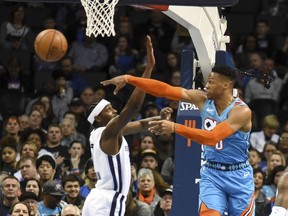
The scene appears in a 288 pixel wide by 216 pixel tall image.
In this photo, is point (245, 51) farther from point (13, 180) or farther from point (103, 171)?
point (103, 171)

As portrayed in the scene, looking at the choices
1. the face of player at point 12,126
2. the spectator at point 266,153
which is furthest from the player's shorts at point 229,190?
the face of player at point 12,126

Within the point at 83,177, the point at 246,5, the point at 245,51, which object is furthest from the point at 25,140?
the point at 246,5

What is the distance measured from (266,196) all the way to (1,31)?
691 centimetres

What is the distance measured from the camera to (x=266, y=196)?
14.5m

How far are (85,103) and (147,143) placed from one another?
7.60 ft

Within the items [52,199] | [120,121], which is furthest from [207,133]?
[52,199]

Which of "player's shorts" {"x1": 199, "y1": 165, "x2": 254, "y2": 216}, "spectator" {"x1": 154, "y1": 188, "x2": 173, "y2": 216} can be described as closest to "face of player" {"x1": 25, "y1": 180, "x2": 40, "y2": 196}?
"spectator" {"x1": 154, "y1": 188, "x2": 173, "y2": 216}

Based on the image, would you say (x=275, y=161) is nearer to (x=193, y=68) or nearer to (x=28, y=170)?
(x=193, y=68)

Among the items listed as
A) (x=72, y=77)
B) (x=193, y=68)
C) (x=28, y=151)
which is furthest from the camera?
(x=72, y=77)

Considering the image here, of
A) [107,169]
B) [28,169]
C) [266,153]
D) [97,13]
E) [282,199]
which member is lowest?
[28,169]

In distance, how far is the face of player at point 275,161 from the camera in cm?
1493

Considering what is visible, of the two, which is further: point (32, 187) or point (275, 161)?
point (275, 161)

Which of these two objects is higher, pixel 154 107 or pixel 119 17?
pixel 119 17

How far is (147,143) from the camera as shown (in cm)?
1566
